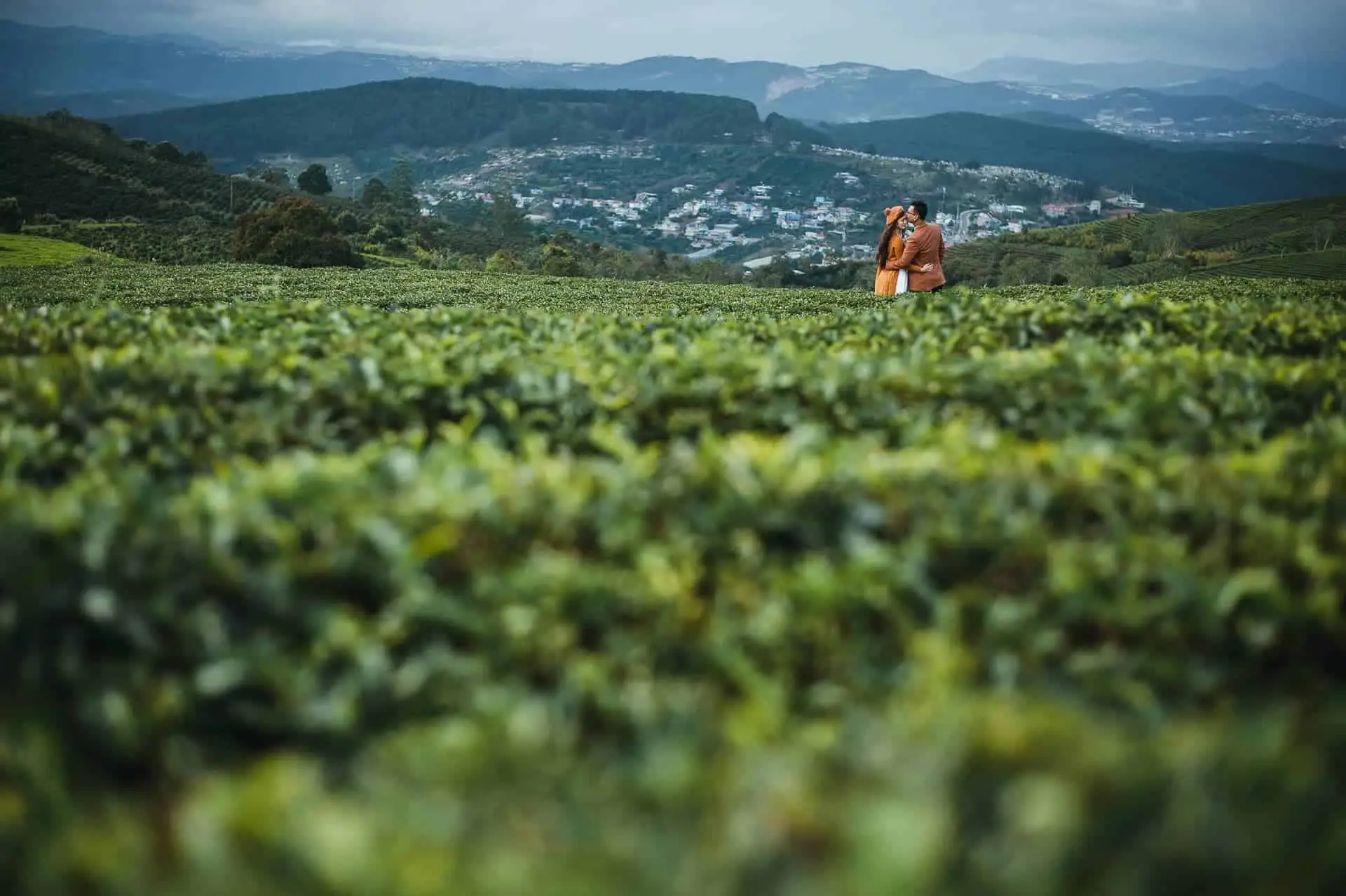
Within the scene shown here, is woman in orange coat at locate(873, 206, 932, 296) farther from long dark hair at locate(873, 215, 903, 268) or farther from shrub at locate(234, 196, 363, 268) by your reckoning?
shrub at locate(234, 196, 363, 268)

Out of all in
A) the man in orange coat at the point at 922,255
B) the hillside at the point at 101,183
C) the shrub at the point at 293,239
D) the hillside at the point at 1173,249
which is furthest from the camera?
the hillside at the point at 101,183

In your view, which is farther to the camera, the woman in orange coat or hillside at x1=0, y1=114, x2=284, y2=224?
hillside at x1=0, y1=114, x2=284, y2=224

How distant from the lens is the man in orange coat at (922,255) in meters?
15.6

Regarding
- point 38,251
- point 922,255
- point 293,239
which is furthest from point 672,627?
point 38,251

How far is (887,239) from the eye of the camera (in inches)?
622

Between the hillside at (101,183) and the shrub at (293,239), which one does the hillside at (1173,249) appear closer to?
the shrub at (293,239)

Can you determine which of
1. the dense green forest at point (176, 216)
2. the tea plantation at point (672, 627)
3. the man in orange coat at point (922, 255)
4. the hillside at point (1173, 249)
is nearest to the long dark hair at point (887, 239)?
the man in orange coat at point (922, 255)

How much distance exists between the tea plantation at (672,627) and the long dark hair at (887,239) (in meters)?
10.2

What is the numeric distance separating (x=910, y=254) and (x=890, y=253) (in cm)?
67

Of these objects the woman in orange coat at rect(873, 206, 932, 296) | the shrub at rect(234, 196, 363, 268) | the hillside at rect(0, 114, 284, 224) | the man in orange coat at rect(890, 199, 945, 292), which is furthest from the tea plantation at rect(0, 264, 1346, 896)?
the hillside at rect(0, 114, 284, 224)

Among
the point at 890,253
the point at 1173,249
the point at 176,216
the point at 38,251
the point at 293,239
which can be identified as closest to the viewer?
the point at 890,253

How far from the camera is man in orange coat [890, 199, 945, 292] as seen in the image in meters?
15.6

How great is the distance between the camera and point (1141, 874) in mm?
1750

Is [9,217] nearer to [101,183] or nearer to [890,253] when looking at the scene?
[101,183]
